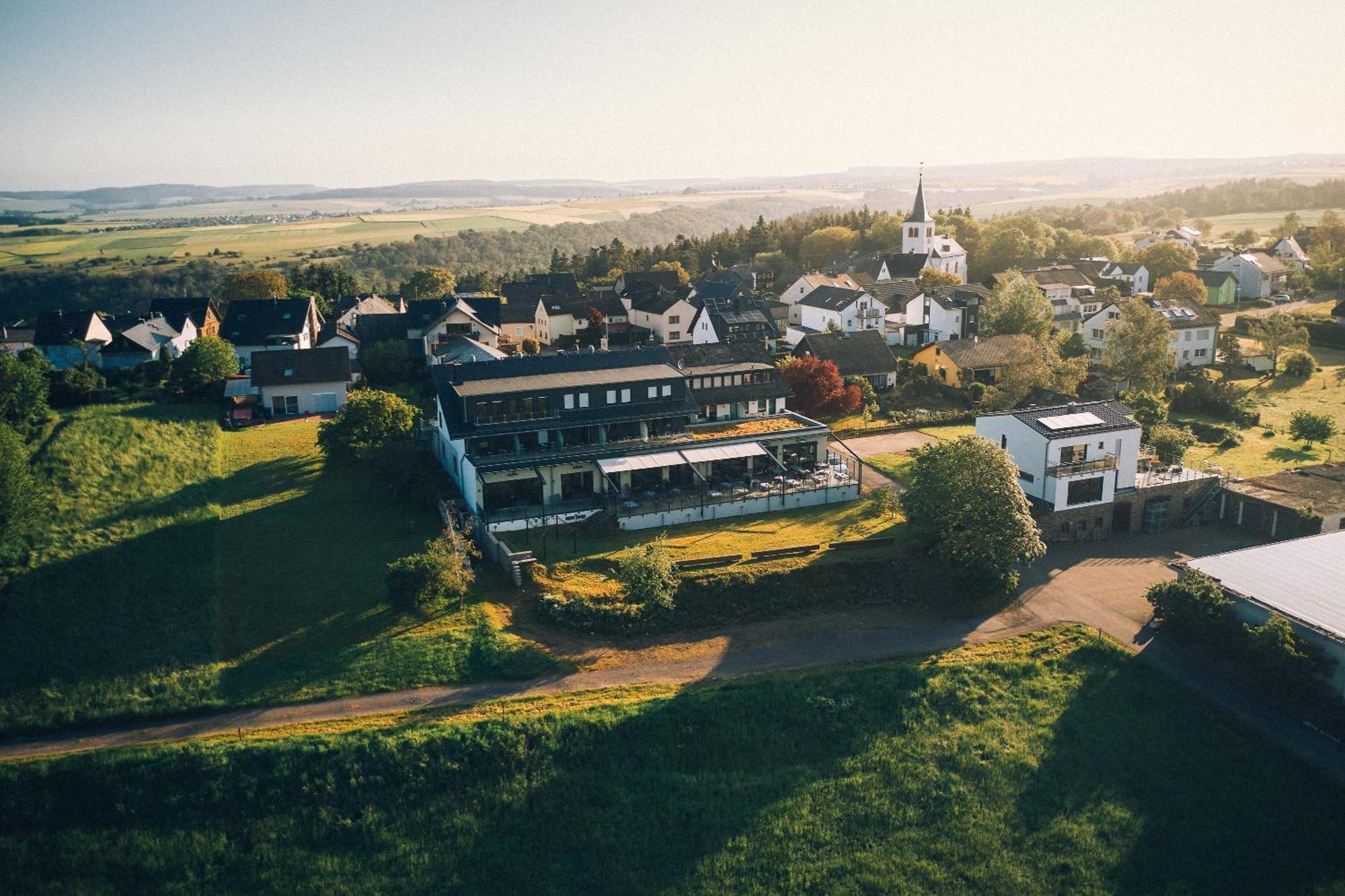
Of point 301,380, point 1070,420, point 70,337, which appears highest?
point 70,337

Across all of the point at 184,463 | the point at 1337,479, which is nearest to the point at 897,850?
the point at 1337,479

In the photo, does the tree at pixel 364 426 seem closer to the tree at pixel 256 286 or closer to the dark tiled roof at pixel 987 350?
the dark tiled roof at pixel 987 350

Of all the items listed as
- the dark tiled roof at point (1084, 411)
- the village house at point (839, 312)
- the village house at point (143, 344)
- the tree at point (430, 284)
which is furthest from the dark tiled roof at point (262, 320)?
the dark tiled roof at point (1084, 411)

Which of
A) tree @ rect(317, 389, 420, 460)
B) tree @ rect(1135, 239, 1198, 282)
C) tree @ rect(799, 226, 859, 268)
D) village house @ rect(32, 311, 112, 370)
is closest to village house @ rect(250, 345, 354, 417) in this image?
tree @ rect(317, 389, 420, 460)

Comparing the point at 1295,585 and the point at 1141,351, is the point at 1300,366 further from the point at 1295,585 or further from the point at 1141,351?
the point at 1295,585

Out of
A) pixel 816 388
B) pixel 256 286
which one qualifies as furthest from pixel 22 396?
pixel 816 388
